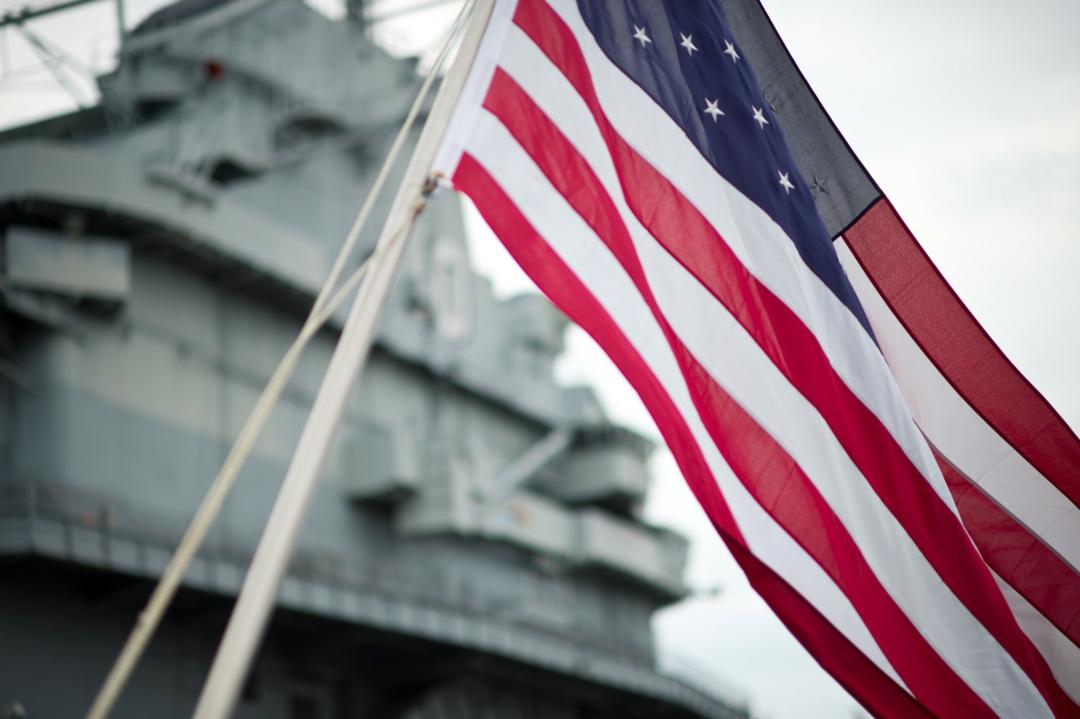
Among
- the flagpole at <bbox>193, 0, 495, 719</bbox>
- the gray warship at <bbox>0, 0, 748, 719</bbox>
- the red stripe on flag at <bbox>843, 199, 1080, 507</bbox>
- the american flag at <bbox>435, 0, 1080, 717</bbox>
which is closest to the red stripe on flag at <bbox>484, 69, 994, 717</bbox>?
the american flag at <bbox>435, 0, 1080, 717</bbox>

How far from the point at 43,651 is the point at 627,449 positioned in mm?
17470

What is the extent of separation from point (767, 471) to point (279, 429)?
19071 millimetres

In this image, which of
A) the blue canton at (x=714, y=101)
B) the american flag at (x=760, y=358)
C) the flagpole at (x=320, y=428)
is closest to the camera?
the flagpole at (x=320, y=428)

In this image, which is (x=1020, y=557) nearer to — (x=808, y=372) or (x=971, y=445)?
(x=971, y=445)

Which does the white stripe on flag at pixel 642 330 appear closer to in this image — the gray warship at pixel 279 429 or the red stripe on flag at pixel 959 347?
the red stripe on flag at pixel 959 347

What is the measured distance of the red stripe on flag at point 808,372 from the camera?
209 inches

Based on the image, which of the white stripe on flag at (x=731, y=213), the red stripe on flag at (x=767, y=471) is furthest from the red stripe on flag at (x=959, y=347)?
the red stripe on flag at (x=767, y=471)

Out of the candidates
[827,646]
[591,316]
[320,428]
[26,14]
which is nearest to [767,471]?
[827,646]

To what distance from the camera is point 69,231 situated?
19562mm

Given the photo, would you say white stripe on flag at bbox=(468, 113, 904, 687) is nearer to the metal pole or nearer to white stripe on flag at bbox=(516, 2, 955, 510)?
white stripe on flag at bbox=(516, 2, 955, 510)

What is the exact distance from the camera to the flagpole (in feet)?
10.8

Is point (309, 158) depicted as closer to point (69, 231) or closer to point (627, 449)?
point (69, 231)

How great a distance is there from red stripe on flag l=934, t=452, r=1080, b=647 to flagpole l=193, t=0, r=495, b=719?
2912 millimetres

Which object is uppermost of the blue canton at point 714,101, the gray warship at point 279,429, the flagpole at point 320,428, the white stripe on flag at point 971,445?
the gray warship at point 279,429
